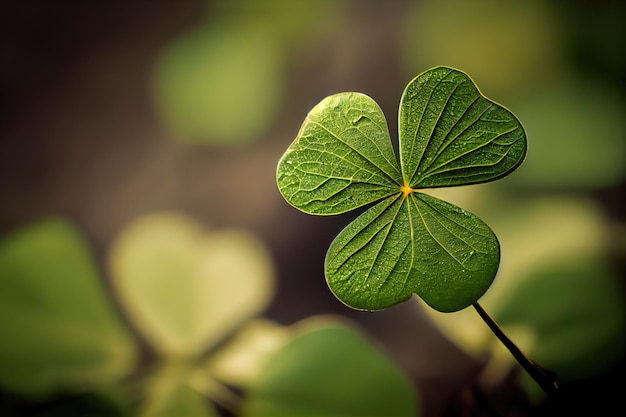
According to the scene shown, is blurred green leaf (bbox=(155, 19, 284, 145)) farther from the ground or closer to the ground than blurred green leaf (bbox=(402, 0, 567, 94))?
farther from the ground

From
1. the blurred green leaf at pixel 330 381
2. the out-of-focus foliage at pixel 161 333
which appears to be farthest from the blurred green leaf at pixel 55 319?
the blurred green leaf at pixel 330 381

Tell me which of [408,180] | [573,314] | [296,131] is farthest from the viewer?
[296,131]

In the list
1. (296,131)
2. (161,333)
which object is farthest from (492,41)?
→ (161,333)

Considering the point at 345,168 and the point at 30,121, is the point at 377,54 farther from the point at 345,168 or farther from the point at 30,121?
the point at 30,121

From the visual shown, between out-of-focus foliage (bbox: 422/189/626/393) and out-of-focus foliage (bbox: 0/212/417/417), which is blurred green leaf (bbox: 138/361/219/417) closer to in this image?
out-of-focus foliage (bbox: 0/212/417/417)

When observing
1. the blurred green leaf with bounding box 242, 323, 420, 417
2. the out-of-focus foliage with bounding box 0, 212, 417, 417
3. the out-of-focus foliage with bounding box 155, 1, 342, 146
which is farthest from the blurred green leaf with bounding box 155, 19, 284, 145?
the blurred green leaf with bounding box 242, 323, 420, 417

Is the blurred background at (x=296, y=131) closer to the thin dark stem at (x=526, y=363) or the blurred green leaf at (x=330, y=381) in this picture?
the blurred green leaf at (x=330, y=381)

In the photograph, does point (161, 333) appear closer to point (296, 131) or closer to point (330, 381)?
point (330, 381)
